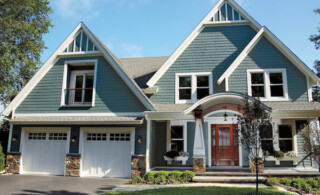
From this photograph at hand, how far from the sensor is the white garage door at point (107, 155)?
12312 mm

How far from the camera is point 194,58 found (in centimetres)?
1414

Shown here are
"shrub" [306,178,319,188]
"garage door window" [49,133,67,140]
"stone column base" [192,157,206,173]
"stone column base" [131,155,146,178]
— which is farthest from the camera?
"garage door window" [49,133,67,140]

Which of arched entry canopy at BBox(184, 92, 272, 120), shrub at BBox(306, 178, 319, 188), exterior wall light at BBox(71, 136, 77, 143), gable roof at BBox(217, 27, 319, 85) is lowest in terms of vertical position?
shrub at BBox(306, 178, 319, 188)

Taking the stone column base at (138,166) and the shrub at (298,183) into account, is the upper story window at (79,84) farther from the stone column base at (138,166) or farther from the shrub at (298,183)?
the shrub at (298,183)

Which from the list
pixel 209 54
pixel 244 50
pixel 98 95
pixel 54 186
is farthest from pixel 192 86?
pixel 54 186

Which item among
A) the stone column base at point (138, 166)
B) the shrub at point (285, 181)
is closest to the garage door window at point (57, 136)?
the stone column base at point (138, 166)

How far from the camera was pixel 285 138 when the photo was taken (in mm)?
12508

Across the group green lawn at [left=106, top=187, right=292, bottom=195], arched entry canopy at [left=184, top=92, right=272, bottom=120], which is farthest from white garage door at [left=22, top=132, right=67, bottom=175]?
arched entry canopy at [left=184, top=92, right=272, bottom=120]

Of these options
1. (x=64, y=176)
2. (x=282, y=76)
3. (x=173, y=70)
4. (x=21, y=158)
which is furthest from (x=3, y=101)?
(x=282, y=76)

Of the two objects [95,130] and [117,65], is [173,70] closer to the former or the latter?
[117,65]

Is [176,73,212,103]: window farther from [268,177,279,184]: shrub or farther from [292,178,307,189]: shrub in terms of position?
[292,178,307,189]: shrub

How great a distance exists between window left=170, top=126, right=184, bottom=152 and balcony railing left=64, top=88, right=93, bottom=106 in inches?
191

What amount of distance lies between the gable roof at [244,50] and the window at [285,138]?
2.80m

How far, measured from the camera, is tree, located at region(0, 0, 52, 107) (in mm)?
19078
